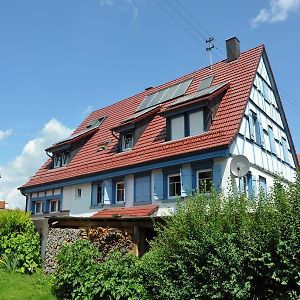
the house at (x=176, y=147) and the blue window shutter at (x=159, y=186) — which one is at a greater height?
the house at (x=176, y=147)

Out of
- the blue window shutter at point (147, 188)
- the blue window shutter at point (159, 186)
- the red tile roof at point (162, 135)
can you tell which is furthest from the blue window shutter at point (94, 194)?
the blue window shutter at point (159, 186)

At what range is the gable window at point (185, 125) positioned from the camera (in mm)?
17844

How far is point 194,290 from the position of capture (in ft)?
26.5

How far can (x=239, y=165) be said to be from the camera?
13.7m

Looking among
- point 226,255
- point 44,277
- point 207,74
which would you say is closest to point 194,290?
point 226,255

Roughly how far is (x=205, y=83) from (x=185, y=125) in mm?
3831

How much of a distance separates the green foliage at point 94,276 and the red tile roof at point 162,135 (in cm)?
709

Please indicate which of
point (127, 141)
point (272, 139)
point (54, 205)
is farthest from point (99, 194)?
point (272, 139)

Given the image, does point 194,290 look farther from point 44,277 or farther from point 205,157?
point 205,157

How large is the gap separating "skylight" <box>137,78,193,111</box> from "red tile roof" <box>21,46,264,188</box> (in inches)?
16.4

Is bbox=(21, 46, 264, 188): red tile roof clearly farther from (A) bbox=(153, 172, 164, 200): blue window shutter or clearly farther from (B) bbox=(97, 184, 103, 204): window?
(B) bbox=(97, 184, 103, 204): window

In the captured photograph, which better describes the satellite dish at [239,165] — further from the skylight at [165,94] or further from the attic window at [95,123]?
the attic window at [95,123]

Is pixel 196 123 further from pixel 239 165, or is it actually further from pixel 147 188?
pixel 239 165

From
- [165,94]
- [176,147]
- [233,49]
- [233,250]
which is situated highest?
[233,49]
